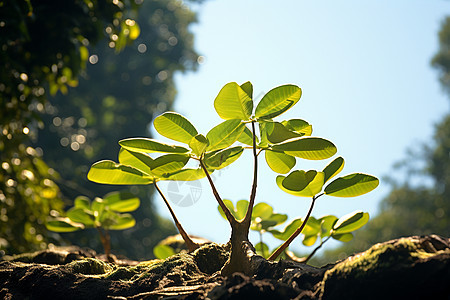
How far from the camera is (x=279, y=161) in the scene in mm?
1038

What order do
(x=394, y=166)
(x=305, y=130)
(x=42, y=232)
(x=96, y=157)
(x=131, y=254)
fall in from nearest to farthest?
(x=305, y=130), (x=42, y=232), (x=131, y=254), (x=96, y=157), (x=394, y=166)

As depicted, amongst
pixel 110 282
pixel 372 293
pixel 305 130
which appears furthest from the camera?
pixel 305 130

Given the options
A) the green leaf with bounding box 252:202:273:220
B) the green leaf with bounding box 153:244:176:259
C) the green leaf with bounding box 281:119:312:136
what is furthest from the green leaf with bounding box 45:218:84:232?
the green leaf with bounding box 281:119:312:136

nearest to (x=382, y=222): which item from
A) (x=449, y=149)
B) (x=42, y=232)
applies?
(x=449, y=149)

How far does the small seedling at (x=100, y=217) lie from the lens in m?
1.49

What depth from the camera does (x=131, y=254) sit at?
1259cm

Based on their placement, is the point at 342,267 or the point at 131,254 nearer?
the point at 342,267

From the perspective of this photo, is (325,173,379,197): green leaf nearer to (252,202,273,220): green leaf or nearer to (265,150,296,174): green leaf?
(265,150,296,174): green leaf

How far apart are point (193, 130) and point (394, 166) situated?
20.9 metres

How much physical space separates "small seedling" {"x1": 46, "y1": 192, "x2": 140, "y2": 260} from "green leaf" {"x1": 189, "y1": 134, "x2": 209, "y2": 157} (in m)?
0.62

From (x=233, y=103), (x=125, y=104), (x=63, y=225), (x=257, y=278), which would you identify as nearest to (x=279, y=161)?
(x=233, y=103)

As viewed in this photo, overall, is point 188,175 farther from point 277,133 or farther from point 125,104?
point 125,104

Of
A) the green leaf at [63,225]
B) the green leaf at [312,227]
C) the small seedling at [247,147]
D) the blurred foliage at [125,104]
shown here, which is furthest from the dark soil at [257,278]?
the blurred foliage at [125,104]

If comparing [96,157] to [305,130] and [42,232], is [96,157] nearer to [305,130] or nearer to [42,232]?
[42,232]
